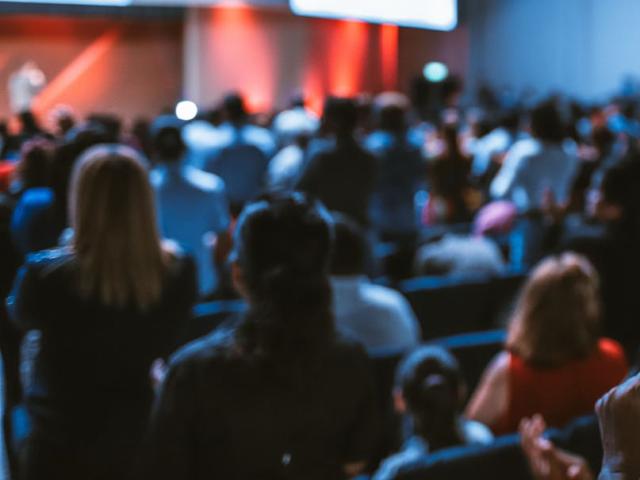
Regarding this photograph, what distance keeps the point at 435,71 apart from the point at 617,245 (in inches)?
671

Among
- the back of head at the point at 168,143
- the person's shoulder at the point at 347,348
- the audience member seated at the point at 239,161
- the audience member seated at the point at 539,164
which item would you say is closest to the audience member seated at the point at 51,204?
the person's shoulder at the point at 347,348

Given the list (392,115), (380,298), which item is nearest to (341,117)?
(392,115)

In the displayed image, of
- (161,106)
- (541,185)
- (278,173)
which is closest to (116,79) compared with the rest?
(161,106)

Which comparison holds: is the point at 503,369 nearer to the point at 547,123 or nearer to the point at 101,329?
the point at 101,329

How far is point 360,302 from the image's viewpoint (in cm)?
316

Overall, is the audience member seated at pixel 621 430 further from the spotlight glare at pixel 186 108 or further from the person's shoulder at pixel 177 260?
the spotlight glare at pixel 186 108

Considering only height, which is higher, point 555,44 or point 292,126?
point 555,44

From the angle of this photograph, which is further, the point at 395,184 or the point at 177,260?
the point at 395,184

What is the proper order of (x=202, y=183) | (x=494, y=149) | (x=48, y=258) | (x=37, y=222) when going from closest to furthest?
1. (x=48, y=258)
2. (x=37, y=222)
3. (x=202, y=183)
4. (x=494, y=149)

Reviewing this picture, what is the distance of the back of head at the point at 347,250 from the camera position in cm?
297

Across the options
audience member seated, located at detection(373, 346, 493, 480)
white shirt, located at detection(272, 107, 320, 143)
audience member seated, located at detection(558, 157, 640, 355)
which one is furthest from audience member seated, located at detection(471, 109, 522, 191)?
audience member seated, located at detection(373, 346, 493, 480)

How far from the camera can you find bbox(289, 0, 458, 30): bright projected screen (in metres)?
12.6

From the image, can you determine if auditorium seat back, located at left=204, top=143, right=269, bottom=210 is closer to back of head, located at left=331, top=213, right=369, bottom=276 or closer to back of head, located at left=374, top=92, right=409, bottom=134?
back of head, located at left=374, top=92, right=409, bottom=134

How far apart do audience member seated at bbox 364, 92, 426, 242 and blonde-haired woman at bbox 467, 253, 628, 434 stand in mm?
2436
